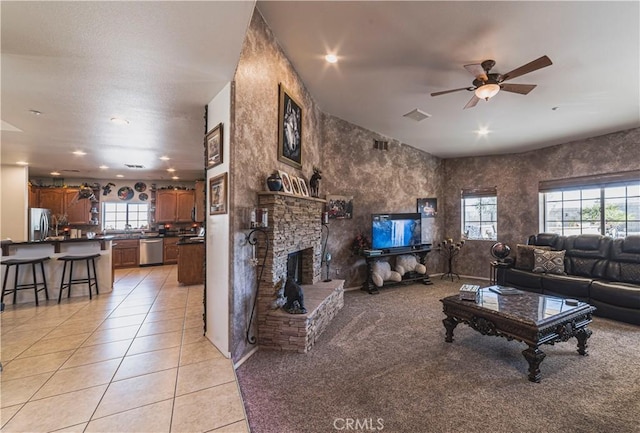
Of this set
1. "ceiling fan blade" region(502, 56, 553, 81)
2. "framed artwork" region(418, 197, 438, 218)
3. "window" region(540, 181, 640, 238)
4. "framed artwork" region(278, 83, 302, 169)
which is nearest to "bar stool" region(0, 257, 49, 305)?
"framed artwork" region(278, 83, 302, 169)

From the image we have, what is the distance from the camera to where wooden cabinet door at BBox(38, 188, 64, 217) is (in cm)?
711

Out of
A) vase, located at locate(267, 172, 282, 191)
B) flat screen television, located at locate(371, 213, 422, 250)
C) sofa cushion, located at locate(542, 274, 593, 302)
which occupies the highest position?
vase, located at locate(267, 172, 282, 191)

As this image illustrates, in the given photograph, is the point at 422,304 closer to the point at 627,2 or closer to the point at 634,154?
the point at 627,2

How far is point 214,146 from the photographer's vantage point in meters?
2.74

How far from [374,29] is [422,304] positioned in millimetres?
3819

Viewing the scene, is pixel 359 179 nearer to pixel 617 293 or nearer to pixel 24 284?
pixel 617 293

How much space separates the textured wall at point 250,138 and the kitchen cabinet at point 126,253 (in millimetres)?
6458

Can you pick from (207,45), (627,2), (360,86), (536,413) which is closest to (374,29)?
(360,86)

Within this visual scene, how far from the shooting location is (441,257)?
674 centimetres

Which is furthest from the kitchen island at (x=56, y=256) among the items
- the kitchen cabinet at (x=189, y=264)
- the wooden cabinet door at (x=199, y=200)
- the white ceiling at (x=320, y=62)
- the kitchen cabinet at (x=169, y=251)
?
the kitchen cabinet at (x=169, y=251)

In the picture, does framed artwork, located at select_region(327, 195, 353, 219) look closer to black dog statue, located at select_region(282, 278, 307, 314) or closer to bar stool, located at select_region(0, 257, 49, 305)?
black dog statue, located at select_region(282, 278, 307, 314)

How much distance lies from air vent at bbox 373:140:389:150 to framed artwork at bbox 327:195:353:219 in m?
1.26

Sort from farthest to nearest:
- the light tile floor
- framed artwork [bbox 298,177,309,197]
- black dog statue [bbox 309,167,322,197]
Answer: black dog statue [bbox 309,167,322,197] < framed artwork [bbox 298,177,309,197] < the light tile floor

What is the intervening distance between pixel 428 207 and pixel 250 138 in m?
5.01
